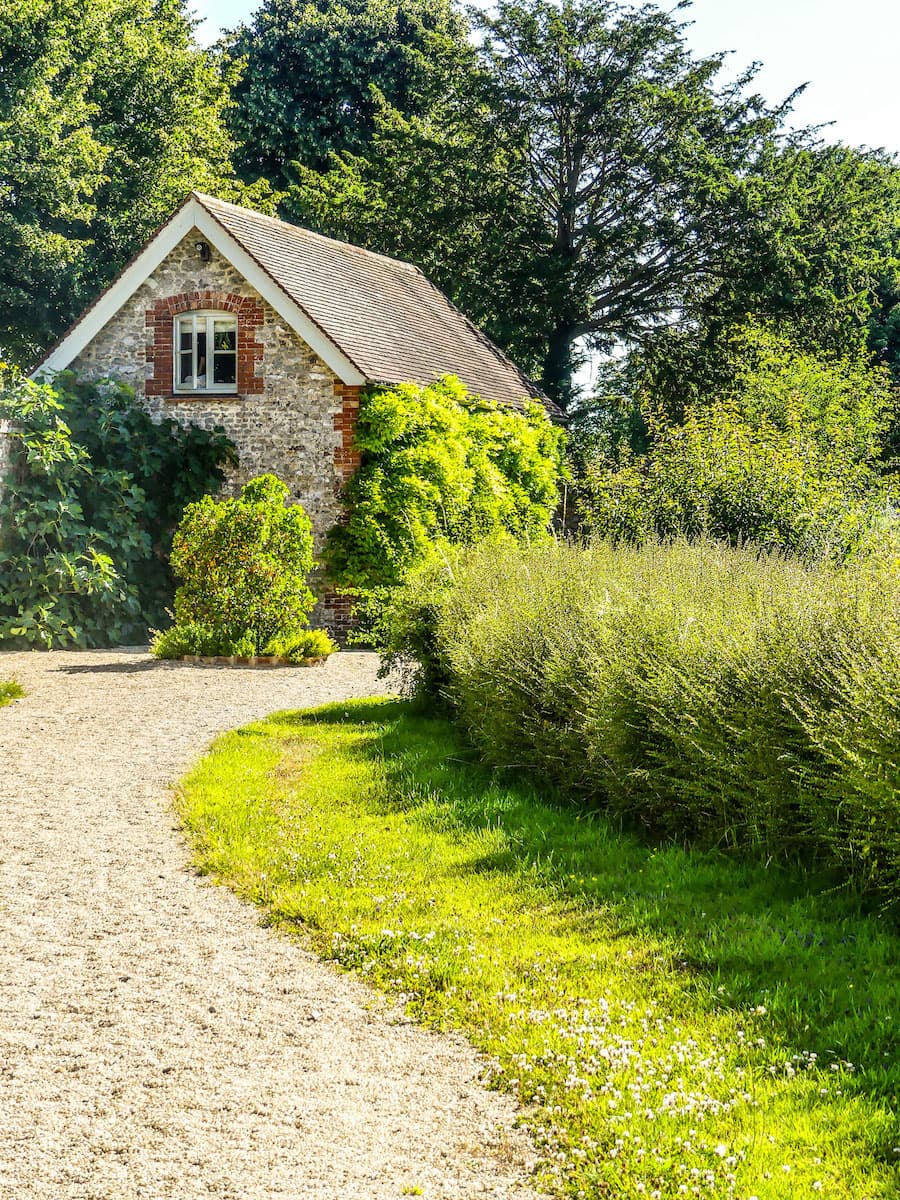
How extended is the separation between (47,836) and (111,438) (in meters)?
11.3

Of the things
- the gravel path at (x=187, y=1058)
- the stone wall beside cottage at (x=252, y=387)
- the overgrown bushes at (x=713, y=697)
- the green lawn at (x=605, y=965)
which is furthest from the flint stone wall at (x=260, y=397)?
→ the gravel path at (x=187, y=1058)

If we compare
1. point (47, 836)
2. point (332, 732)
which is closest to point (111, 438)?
point (332, 732)

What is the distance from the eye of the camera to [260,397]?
1834 centimetres

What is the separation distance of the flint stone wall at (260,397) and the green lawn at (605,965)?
33.0 feet

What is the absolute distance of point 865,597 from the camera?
671cm

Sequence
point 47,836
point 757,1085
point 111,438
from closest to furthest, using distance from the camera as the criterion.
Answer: point 757,1085 < point 47,836 < point 111,438

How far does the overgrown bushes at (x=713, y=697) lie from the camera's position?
19.2 feet

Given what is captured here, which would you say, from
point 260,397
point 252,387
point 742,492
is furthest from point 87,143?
point 742,492

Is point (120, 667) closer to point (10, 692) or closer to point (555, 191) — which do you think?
point (10, 692)

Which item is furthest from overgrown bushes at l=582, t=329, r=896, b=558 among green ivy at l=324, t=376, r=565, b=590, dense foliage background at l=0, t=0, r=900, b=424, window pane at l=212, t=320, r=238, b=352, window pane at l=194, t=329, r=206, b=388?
dense foliage background at l=0, t=0, r=900, b=424

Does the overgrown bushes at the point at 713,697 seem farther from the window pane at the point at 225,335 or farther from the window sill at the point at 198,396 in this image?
the window pane at the point at 225,335

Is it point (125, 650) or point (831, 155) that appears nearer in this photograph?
point (125, 650)

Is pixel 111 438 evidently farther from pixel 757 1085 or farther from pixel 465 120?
pixel 465 120

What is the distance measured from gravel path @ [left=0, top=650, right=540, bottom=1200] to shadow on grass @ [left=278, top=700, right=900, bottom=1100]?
123cm
